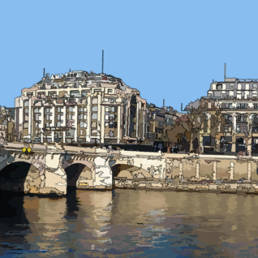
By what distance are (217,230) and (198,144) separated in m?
103

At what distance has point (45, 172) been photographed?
85.2m

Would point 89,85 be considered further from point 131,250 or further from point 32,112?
point 131,250

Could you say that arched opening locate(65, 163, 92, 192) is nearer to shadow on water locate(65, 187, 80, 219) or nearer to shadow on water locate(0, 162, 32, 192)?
shadow on water locate(65, 187, 80, 219)

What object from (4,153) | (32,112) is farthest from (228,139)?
(4,153)

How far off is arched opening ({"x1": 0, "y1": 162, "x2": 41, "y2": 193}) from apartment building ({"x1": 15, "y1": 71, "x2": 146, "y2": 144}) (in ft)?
219

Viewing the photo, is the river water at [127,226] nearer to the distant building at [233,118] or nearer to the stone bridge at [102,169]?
the stone bridge at [102,169]

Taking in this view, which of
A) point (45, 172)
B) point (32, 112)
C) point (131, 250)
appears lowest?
point (131, 250)

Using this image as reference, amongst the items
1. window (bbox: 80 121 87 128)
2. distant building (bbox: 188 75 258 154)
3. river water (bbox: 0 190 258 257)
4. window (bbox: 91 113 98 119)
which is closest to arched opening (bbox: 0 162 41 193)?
river water (bbox: 0 190 258 257)

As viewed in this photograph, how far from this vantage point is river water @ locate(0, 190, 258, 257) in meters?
50.3

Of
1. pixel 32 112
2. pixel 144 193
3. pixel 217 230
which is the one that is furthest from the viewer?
pixel 32 112

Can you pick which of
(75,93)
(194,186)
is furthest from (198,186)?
(75,93)

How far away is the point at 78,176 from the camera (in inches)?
4065

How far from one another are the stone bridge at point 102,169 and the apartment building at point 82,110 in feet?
169

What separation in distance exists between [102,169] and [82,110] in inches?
2770
